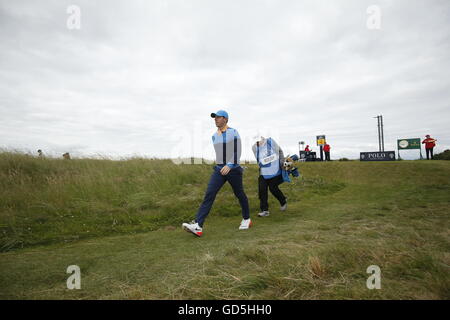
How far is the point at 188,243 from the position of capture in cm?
383

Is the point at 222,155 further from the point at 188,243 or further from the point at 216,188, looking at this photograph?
the point at 188,243

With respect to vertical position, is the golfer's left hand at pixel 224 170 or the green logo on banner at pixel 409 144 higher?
the green logo on banner at pixel 409 144

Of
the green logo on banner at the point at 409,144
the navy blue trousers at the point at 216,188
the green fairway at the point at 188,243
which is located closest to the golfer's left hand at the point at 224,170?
the navy blue trousers at the point at 216,188

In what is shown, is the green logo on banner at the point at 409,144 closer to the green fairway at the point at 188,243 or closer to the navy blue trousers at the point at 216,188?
the green fairway at the point at 188,243

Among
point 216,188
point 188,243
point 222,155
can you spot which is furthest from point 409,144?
point 188,243

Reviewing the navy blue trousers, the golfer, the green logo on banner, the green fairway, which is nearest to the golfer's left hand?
the golfer

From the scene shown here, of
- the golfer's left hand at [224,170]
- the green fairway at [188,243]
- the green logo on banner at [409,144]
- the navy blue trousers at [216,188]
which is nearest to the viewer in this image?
the green fairway at [188,243]

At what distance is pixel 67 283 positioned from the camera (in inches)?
97.2

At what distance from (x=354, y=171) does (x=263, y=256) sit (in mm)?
13319

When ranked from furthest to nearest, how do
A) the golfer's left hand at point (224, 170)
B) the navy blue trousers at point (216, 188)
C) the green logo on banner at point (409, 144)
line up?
the green logo on banner at point (409, 144), the navy blue trousers at point (216, 188), the golfer's left hand at point (224, 170)

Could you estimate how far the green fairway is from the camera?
76.8 inches

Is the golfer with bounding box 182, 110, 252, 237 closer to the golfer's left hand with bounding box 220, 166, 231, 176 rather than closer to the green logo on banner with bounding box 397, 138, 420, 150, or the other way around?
the golfer's left hand with bounding box 220, 166, 231, 176

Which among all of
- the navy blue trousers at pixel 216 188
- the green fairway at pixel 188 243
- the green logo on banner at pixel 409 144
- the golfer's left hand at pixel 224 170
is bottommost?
the green fairway at pixel 188 243

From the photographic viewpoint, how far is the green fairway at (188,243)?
6.40 feet
